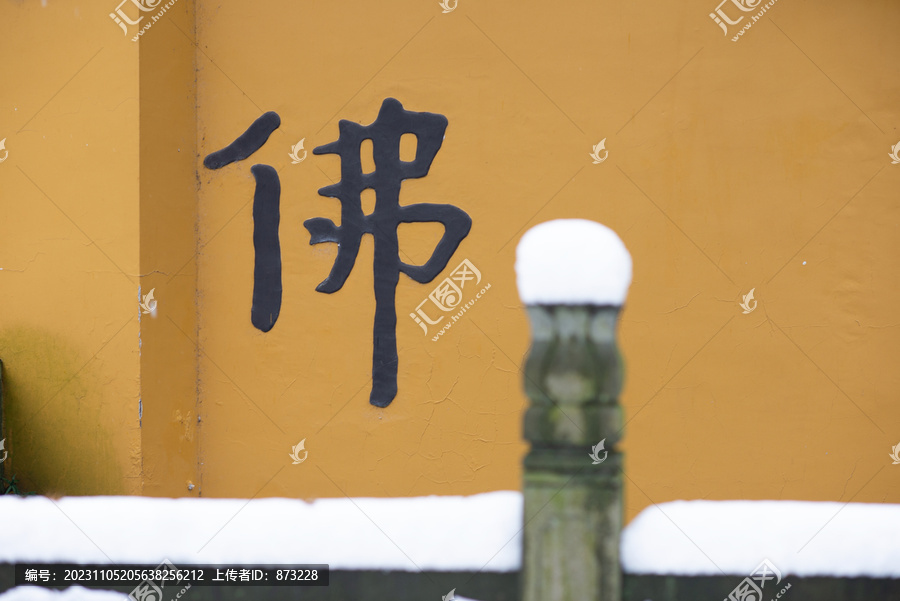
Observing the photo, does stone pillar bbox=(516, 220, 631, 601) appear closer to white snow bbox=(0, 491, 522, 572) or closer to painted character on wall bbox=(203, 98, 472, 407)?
white snow bbox=(0, 491, 522, 572)

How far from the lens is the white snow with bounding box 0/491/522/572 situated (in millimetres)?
1922

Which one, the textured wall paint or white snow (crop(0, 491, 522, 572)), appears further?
the textured wall paint

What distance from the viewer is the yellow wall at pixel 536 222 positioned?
369 centimetres

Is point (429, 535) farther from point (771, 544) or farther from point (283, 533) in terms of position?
point (771, 544)

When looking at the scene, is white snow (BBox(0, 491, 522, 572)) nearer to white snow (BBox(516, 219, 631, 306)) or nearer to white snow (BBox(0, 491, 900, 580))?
white snow (BBox(0, 491, 900, 580))

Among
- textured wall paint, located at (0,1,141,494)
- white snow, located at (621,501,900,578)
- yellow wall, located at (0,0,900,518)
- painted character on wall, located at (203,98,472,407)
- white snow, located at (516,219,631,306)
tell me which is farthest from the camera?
painted character on wall, located at (203,98,472,407)

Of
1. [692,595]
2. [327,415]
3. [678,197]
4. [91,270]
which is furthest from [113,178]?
[692,595]

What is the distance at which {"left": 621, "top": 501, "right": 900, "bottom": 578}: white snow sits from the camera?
6.27 ft

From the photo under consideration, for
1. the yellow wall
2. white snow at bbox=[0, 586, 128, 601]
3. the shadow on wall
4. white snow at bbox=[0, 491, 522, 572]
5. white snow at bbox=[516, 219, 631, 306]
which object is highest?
the yellow wall

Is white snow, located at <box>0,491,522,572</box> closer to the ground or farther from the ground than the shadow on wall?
closer to the ground

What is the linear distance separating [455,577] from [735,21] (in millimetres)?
3265

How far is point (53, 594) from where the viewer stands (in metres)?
1.99

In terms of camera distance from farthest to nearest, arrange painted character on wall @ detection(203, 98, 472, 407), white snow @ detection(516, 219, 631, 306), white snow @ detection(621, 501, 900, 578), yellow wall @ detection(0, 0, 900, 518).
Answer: painted character on wall @ detection(203, 98, 472, 407)
yellow wall @ detection(0, 0, 900, 518)
white snow @ detection(621, 501, 900, 578)
white snow @ detection(516, 219, 631, 306)

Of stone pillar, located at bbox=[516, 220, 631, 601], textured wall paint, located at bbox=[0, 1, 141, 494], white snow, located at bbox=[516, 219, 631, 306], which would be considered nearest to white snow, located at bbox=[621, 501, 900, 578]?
stone pillar, located at bbox=[516, 220, 631, 601]
